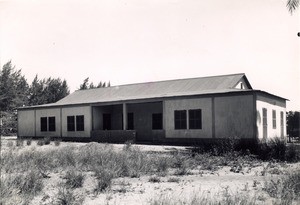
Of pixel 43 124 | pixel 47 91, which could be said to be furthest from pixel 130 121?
pixel 47 91

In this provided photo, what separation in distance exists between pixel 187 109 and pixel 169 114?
1354mm

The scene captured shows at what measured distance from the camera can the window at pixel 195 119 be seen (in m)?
20.7

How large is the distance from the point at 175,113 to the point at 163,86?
6188 millimetres

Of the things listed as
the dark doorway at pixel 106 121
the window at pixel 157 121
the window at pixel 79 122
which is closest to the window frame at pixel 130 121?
the dark doorway at pixel 106 121

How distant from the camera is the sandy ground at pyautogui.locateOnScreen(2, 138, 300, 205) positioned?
265 inches

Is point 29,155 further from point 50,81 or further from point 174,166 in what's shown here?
point 50,81

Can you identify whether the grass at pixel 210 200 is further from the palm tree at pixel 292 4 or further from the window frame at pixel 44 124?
the window frame at pixel 44 124

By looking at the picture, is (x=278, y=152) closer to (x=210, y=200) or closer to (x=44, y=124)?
(x=210, y=200)

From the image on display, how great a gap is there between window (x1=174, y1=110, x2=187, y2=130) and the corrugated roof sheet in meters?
1.17

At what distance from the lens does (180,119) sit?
21516 millimetres

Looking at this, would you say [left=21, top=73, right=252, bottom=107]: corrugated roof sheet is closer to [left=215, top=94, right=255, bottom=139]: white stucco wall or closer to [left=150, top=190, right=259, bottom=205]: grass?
[left=215, top=94, right=255, bottom=139]: white stucco wall

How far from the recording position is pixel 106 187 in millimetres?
7703

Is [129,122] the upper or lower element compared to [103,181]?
upper

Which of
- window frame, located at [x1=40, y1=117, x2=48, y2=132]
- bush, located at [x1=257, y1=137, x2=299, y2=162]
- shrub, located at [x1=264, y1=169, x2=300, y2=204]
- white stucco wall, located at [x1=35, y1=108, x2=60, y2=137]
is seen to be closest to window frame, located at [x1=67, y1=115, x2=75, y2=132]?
white stucco wall, located at [x1=35, y1=108, x2=60, y2=137]
